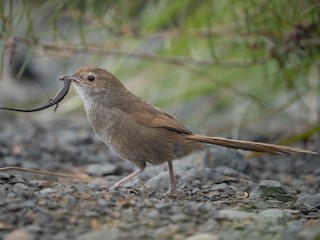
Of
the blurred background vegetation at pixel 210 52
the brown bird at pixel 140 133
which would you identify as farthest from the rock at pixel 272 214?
the blurred background vegetation at pixel 210 52

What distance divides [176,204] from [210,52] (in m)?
4.10

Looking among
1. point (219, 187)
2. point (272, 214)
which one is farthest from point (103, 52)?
point (272, 214)

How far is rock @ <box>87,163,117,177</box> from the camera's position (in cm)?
626

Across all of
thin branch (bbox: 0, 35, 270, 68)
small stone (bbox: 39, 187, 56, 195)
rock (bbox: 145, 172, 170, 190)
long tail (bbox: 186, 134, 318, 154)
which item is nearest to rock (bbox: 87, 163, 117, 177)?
rock (bbox: 145, 172, 170, 190)

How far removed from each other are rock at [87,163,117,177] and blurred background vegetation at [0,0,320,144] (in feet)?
3.11

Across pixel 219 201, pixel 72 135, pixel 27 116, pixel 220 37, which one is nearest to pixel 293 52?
pixel 220 37

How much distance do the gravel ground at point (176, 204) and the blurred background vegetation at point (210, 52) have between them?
783mm

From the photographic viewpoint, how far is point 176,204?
4.02m

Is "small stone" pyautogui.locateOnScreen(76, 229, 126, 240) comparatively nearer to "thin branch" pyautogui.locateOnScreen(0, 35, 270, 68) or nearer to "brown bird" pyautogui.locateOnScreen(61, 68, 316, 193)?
"brown bird" pyautogui.locateOnScreen(61, 68, 316, 193)

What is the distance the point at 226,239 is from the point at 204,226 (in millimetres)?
229

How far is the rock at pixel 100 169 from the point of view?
6.26 m

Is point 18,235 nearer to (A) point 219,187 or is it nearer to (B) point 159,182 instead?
(A) point 219,187

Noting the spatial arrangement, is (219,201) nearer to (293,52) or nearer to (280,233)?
(280,233)

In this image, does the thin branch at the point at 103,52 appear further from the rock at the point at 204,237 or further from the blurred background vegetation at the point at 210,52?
the rock at the point at 204,237
